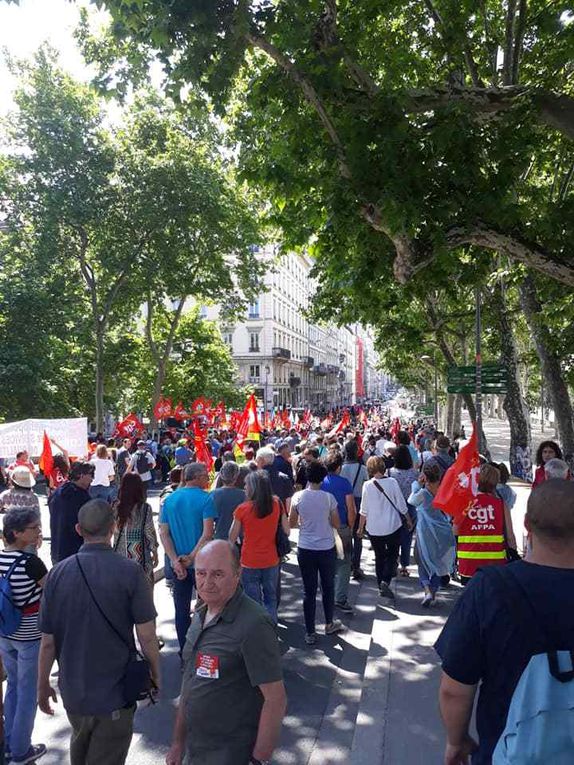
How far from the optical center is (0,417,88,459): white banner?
40.6 feet

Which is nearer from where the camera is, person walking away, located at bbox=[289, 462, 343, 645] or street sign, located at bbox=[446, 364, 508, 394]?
person walking away, located at bbox=[289, 462, 343, 645]

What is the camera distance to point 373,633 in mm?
6164

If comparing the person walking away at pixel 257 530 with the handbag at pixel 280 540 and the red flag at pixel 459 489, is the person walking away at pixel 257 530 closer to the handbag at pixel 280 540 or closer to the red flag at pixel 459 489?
the handbag at pixel 280 540

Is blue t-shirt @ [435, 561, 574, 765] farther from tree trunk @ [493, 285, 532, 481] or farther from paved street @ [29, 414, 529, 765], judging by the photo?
tree trunk @ [493, 285, 532, 481]

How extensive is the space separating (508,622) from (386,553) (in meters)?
5.53

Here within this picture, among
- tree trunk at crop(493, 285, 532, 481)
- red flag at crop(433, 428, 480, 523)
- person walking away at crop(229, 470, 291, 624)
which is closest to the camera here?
person walking away at crop(229, 470, 291, 624)

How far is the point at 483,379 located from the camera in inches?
Answer: 489

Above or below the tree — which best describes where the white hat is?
below

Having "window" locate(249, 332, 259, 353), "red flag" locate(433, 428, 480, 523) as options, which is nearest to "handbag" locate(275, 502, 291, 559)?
"red flag" locate(433, 428, 480, 523)

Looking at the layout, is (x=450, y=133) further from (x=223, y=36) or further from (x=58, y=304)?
(x=58, y=304)

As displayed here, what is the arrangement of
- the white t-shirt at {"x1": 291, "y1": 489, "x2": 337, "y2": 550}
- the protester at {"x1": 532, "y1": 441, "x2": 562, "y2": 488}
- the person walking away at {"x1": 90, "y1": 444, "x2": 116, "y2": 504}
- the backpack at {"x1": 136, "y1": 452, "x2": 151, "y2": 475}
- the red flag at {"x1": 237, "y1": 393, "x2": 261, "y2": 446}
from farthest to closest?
the red flag at {"x1": 237, "y1": 393, "x2": 261, "y2": 446}
the backpack at {"x1": 136, "y1": 452, "x2": 151, "y2": 475}
the person walking away at {"x1": 90, "y1": 444, "x2": 116, "y2": 504}
the protester at {"x1": 532, "y1": 441, "x2": 562, "y2": 488}
the white t-shirt at {"x1": 291, "y1": 489, "x2": 337, "y2": 550}

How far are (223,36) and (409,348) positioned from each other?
15.2 metres

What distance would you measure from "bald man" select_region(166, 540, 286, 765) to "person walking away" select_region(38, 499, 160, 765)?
592 millimetres

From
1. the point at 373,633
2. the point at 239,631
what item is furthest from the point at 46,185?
the point at 239,631
